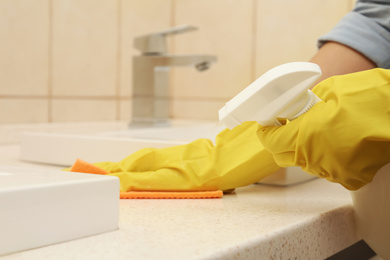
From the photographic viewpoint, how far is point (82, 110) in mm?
1212

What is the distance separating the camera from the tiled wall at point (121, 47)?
106 centimetres

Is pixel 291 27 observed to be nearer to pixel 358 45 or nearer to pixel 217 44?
pixel 217 44

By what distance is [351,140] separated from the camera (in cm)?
37

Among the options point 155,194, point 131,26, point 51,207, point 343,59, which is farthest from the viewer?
point 131,26

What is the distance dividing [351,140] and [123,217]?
0.61ft

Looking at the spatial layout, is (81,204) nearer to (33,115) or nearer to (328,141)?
(328,141)

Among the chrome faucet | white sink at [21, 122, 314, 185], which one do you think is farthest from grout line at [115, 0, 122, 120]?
white sink at [21, 122, 314, 185]

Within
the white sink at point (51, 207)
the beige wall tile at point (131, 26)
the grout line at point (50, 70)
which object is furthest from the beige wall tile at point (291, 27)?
the white sink at point (51, 207)

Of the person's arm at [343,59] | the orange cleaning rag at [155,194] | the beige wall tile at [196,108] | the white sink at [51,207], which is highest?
the person's arm at [343,59]

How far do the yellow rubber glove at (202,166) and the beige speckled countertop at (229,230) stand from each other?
0.02 m

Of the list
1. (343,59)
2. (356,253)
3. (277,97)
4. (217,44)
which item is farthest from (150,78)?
(277,97)

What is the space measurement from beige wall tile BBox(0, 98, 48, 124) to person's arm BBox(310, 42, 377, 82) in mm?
635

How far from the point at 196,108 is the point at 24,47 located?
0.50 meters

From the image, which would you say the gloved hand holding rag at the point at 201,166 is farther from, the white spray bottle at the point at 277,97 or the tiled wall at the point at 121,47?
the tiled wall at the point at 121,47
